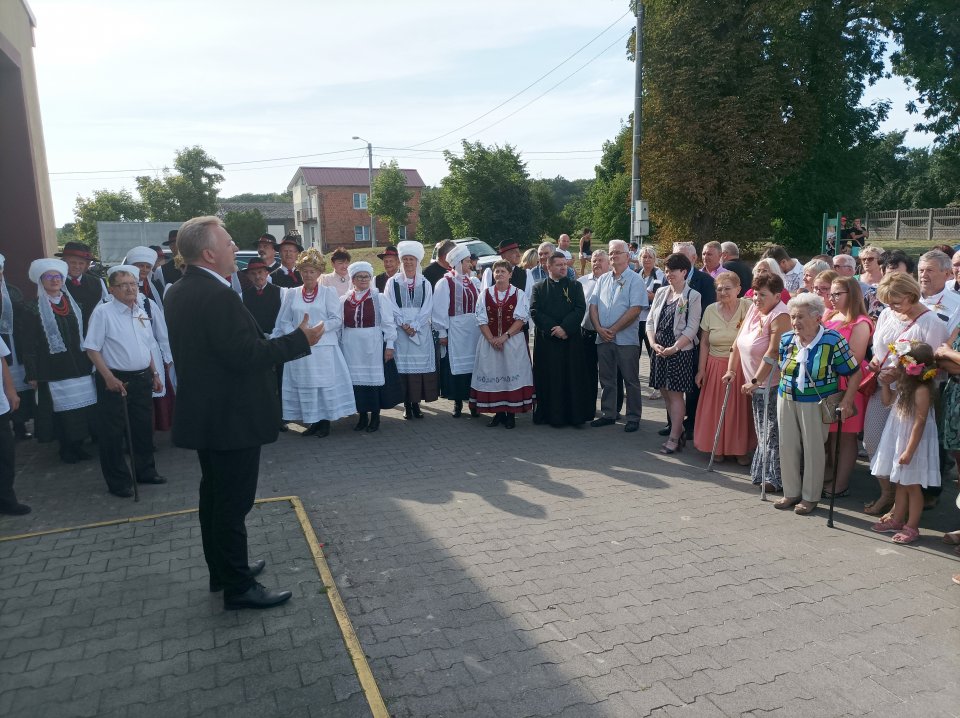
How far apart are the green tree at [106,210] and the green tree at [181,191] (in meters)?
1.43

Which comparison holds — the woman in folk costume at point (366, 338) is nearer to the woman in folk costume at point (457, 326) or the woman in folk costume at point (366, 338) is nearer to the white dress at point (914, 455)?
the woman in folk costume at point (457, 326)

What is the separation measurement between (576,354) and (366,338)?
2.51 metres

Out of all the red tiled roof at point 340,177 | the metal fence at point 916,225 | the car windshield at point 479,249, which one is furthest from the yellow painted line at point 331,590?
the red tiled roof at point 340,177

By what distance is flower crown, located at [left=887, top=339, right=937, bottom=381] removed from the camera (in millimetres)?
4801

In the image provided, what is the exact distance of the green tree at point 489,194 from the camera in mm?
36219

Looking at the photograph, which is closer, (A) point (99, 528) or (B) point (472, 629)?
(B) point (472, 629)

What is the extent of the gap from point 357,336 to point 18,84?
265 inches

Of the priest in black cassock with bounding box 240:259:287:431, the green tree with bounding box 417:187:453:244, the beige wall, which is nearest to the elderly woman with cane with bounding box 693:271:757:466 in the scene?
the priest in black cassock with bounding box 240:259:287:431

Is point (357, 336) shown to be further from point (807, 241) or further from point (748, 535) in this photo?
point (807, 241)

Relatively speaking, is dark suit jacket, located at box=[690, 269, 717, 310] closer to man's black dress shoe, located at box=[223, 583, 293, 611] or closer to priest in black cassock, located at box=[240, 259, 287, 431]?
priest in black cassock, located at box=[240, 259, 287, 431]

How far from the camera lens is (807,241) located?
2733cm

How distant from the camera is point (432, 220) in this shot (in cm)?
4350

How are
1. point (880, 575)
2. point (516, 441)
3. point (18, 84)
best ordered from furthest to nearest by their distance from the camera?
point (18, 84), point (516, 441), point (880, 575)

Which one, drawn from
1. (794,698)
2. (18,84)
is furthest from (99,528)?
(18,84)
